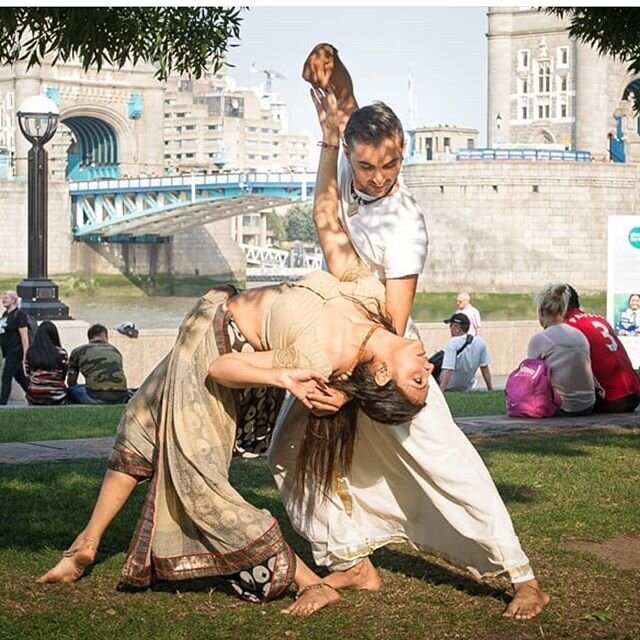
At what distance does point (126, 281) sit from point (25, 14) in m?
62.8

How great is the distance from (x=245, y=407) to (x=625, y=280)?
12.5 m

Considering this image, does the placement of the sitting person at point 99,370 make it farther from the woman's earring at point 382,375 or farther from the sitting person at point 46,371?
the woman's earring at point 382,375

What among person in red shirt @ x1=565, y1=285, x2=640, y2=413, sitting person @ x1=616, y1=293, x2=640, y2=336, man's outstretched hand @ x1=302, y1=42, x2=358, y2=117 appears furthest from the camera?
sitting person @ x1=616, y1=293, x2=640, y2=336

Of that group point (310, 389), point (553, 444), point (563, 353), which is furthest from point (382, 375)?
point (563, 353)

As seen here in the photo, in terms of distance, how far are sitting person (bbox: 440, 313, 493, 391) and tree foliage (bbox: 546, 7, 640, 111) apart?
18.4 feet

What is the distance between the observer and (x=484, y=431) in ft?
29.5

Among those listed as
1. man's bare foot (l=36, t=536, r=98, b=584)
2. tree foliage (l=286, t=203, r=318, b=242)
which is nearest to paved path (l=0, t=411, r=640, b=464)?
man's bare foot (l=36, t=536, r=98, b=584)

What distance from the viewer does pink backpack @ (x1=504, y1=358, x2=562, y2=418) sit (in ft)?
32.0

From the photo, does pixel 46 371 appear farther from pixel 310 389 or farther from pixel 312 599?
pixel 310 389

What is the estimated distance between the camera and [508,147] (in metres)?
59.6

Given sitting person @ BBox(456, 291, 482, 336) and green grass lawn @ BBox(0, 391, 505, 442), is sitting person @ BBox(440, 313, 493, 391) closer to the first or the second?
green grass lawn @ BBox(0, 391, 505, 442)

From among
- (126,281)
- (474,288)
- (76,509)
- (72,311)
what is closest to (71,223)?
(126,281)

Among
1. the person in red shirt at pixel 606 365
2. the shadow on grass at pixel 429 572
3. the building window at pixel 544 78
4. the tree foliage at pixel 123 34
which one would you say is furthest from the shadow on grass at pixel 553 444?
the building window at pixel 544 78

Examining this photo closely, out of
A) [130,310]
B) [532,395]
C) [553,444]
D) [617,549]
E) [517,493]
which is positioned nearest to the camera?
[617,549]
